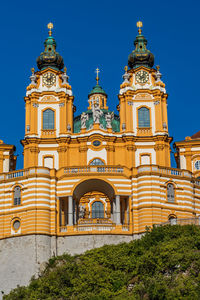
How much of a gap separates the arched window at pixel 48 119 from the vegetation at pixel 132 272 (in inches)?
915

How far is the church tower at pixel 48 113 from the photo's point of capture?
7250cm

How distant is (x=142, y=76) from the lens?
76562mm

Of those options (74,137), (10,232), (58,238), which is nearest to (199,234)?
(58,238)

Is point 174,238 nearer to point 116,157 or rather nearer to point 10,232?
point 10,232

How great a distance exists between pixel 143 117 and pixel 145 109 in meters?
1.07

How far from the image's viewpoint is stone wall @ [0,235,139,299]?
185ft

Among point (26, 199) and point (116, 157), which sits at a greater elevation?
point (116, 157)

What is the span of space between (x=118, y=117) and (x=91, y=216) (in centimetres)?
1583

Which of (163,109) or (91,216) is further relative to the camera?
(163,109)

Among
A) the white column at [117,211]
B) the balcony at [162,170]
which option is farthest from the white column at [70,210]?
the balcony at [162,170]

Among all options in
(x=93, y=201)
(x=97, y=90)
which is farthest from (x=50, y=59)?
(x=93, y=201)

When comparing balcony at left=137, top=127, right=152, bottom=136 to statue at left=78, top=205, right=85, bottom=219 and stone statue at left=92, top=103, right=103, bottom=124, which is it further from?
statue at left=78, top=205, right=85, bottom=219

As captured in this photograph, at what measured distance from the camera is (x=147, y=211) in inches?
2352

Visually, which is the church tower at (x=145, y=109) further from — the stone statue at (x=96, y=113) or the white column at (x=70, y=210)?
the white column at (x=70, y=210)
